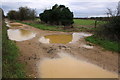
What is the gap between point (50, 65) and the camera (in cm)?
653

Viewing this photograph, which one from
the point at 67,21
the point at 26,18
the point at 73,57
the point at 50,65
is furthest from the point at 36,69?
the point at 26,18

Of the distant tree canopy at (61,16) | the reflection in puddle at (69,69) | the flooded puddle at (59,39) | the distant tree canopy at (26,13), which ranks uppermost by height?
the distant tree canopy at (26,13)

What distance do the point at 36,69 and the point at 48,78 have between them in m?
0.94

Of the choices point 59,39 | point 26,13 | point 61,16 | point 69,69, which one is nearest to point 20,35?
point 59,39

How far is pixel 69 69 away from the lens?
20.0 ft

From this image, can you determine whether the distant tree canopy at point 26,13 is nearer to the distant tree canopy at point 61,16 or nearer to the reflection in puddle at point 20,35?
the distant tree canopy at point 61,16

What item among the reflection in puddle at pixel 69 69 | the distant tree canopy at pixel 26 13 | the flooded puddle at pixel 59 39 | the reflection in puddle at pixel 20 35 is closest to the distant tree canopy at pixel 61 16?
the reflection in puddle at pixel 20 35

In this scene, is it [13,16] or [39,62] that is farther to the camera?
[13,16]

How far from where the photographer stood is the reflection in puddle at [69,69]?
18.1 feet

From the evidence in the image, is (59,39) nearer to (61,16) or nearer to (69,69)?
(69,69)

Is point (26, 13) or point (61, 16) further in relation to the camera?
point (26, 13)

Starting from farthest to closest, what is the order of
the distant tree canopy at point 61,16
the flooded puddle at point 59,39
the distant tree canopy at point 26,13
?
the distant tree canopy at point 26,13, the distant tree canopy at point 61,16, the flooded puddle at point 59,39

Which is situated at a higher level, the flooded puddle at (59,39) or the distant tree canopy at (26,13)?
the distant tree canopy at (26,13)

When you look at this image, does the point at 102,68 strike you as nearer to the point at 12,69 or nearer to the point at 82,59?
the point at 82,59
